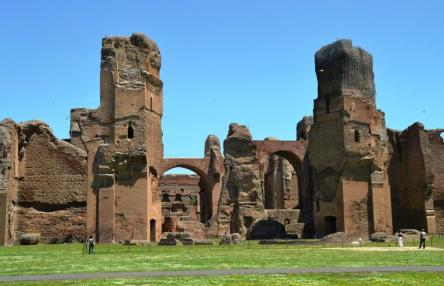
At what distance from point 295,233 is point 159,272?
25849mm

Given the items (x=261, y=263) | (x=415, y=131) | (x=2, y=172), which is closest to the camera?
(x=261, y=263)

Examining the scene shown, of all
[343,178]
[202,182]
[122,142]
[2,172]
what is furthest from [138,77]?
[202,182]

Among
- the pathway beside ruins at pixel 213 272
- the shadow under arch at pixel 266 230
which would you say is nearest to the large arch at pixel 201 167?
the shadow under arch at pixel 266 230

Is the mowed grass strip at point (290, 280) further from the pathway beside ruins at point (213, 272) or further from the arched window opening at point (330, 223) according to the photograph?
the arched window opening at point (330, 223)

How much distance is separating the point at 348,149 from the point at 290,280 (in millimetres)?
24792

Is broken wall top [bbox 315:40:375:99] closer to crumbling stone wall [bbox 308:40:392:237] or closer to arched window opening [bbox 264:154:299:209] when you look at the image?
crumbling stone wall [bbox 308:40:392:237]

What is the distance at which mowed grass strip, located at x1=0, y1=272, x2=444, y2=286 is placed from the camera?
35.2ft

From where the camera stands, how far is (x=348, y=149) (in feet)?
115

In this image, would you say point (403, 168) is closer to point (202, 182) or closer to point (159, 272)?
point (202, 182)

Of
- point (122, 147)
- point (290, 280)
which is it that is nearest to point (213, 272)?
point (290, 280)

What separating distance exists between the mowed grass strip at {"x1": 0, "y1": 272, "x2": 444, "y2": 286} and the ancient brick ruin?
70.9 feet

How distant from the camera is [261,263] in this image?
15.4m

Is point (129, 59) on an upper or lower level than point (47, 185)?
upper

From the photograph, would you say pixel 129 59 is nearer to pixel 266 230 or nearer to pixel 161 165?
pixel 161 165
